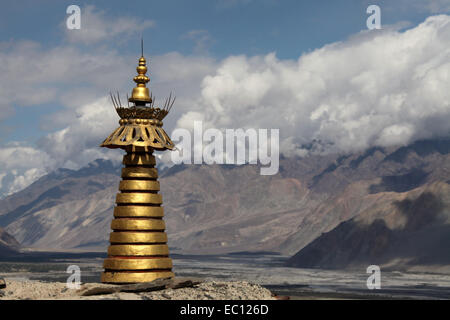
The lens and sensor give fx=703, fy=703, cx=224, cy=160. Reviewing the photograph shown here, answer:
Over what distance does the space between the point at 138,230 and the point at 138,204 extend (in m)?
1.29

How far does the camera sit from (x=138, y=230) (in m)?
32.9

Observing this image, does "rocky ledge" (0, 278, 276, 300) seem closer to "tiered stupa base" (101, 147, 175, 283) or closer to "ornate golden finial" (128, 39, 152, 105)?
"tiered stupa base" (101, 147, 175, 283)

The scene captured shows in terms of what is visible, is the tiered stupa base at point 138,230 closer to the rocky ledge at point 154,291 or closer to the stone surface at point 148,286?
the rocky ledge at point 154,291

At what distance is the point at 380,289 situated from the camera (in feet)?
602

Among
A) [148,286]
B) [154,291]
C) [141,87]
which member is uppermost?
[141,87]

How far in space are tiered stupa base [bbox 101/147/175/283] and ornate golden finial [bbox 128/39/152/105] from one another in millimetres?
2623

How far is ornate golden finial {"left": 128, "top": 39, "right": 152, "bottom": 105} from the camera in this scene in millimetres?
34688

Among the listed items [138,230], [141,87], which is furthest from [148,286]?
[141,87]

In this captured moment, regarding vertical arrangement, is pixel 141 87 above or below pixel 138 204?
above

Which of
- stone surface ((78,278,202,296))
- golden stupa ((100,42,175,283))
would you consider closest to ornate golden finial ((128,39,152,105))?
golden stupa ((100,42,175,283))

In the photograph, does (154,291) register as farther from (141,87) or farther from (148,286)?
(141,87)
